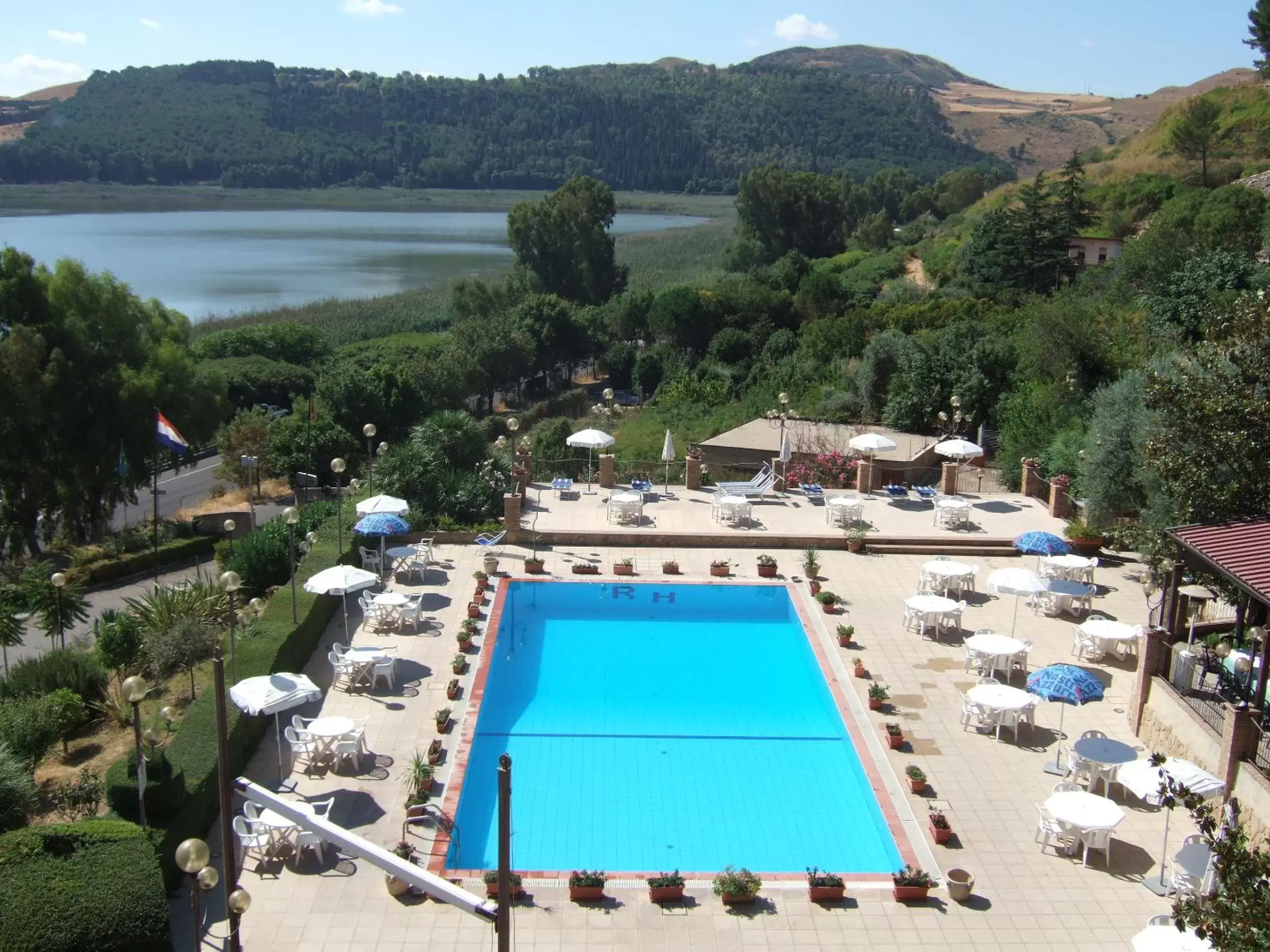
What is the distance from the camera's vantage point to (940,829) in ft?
40.5

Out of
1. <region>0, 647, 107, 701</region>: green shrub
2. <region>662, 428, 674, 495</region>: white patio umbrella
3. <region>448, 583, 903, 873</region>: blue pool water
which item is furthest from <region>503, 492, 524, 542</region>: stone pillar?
<region>0, 647, 107, 701</region>: green shrub

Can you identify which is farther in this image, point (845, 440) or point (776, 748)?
point (845, 440)

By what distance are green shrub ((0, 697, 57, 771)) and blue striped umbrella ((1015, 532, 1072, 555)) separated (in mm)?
15747

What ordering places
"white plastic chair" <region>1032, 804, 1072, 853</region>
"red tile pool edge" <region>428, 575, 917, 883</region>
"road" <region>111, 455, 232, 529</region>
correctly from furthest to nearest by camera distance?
"road" <region>111, 455, 232, 529</region> → "white plastic chair" <region>1032, 804, 1072, 853</region> → "red tile pool edge" <region>428, 575, 917, 883</region>

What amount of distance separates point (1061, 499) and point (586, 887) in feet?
54.5

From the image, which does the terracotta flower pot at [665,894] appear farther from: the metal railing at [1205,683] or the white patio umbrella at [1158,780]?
the metal railing at [1205,683]

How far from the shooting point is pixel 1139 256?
128ft

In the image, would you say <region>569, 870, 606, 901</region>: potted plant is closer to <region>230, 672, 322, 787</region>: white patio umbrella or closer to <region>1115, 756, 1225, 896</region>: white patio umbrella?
<region>230, 672, 322, 787</region>: white patio umbrella

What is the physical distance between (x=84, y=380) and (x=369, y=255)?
324ft

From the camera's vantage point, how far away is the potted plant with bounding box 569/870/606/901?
11211 mm

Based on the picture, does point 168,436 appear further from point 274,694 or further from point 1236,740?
point 1236,740

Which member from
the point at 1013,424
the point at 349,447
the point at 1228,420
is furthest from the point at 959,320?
the point at 1228,420

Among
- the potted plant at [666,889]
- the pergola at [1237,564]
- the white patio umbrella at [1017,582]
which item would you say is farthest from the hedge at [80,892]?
the white patio umbrella at [1017,582]

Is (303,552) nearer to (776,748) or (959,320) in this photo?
(776,748)
